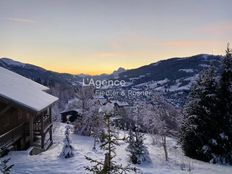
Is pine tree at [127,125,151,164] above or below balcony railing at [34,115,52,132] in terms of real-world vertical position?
below

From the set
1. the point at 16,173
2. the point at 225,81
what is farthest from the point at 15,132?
the point at 225,81

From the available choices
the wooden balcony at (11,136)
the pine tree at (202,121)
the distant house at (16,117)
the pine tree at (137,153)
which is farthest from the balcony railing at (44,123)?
the pine tree at (202,121)

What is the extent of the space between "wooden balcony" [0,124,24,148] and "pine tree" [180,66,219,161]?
1347 cm

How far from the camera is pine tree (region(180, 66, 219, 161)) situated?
2530 centimetres

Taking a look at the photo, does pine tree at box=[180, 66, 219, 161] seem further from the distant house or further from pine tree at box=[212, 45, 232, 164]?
the distant house

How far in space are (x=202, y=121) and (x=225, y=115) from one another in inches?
77.6

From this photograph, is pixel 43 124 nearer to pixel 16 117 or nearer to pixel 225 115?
pixel 16 117

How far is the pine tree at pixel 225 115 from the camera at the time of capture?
24.8 m

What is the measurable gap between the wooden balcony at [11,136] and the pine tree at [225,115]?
15105mm

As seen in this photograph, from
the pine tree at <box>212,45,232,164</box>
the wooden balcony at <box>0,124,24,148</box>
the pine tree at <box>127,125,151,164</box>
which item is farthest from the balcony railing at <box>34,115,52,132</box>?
the pine tree at <box>212,45,232,164</box>

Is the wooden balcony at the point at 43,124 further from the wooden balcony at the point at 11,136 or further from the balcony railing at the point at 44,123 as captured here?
the wooden balcony at the point at 11,136

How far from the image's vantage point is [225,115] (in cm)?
2558

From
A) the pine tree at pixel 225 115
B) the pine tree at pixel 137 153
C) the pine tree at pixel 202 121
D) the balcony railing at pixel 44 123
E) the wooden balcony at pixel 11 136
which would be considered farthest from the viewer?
the balcony railing at pixel 44 123

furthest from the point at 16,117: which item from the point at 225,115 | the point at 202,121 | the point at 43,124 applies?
the point at 225,115
